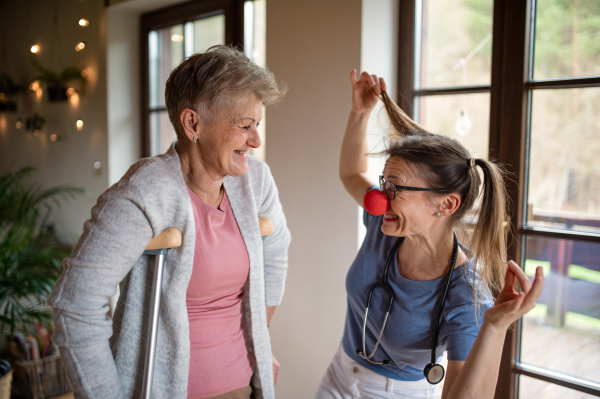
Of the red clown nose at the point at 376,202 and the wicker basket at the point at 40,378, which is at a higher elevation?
the red clown nose at the point at 376,202

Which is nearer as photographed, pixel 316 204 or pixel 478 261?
pixel 478 261

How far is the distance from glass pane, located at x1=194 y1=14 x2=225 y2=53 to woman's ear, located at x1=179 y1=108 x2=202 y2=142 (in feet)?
5.84

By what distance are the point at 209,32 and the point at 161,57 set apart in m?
0.64

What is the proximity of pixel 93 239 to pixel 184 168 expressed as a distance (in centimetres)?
31

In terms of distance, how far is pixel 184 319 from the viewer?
1213 mm

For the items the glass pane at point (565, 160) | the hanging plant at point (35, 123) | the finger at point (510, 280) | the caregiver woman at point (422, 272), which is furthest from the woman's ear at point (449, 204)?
the hanging plant at point (35, 123)

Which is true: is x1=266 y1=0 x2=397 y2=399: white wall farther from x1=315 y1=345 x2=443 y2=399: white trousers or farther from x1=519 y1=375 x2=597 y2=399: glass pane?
x1=519 y1=375 x2=597 y2=399: glass pane

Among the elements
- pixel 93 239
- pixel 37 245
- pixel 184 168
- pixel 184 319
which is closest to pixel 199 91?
pixel 184 168

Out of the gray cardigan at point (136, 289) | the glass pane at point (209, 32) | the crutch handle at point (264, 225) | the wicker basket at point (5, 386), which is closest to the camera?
the gray cardigan at point (136, 289)

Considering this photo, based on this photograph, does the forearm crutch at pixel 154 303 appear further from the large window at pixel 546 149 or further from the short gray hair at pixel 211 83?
the large window at pixel 546 149

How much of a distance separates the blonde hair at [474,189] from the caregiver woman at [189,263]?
437mm

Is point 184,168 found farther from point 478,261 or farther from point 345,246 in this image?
point 345,246

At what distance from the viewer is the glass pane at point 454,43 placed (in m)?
1.85

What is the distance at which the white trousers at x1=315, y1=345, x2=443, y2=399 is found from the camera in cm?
136
